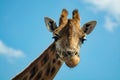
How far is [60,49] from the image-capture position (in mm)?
8992

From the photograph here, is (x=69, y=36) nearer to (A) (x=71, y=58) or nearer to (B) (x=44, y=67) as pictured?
(A) (x=71, y=58)

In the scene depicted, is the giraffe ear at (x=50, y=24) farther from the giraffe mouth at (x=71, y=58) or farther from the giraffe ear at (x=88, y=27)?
the giraffe mouth at (x=71, y=58)

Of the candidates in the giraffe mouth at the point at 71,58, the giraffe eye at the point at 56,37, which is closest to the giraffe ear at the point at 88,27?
the giraffe eye at the point at 56,37

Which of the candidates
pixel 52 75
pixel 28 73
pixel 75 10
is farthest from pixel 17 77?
pixel 75 10

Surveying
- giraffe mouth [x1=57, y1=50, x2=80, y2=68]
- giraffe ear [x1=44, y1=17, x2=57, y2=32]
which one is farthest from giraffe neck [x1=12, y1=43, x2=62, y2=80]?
giraffe mouth [x1=57, y1=50, x2=80, y2=68]

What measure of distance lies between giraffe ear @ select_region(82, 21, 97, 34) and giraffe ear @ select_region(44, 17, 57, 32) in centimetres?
78

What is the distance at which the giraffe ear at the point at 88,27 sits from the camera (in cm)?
984

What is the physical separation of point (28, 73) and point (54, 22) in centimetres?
155

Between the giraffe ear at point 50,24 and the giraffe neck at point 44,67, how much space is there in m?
0.44

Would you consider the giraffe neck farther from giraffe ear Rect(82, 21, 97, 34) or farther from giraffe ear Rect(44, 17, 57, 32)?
giraffe ear Rect(82, 21, 97, 34)

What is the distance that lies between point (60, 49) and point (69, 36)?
0.43m

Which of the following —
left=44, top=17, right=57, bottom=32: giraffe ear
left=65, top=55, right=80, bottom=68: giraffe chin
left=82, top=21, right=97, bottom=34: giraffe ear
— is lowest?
left=65, top=55, right=80, bottom=68: giraffe chin

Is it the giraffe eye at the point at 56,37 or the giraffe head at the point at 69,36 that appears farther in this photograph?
the giraffe eye at the point at 56,37

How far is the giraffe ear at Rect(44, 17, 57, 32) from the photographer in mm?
9842
